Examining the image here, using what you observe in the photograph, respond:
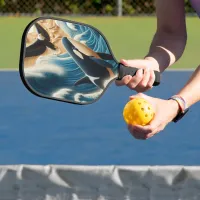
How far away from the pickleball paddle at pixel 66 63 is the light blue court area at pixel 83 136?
259 centimetres

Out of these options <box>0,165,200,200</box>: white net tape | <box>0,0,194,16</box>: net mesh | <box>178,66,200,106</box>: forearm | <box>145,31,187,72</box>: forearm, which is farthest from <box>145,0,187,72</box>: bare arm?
<box>0,0,194,16</box>: net mesh

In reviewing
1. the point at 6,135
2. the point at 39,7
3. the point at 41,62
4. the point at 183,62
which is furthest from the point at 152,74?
the point at 39,7

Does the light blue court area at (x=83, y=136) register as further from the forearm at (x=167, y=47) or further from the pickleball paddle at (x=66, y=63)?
the pickleball paddle at (x=66, y=63)

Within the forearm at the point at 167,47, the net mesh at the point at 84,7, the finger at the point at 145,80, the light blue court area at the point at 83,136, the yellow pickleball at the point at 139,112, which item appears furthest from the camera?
the net mesh at the point at 84,7

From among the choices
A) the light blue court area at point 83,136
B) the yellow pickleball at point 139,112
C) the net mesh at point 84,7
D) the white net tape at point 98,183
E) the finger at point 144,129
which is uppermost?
the yellow pickleball at point 139,112

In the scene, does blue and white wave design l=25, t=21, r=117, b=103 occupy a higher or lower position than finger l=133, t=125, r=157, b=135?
higher

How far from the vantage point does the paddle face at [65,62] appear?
5.88 ft

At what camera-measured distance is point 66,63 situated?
1891 millimetres

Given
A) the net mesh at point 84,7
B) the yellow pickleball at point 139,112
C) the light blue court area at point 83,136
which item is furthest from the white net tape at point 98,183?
the net mesh at point 84,7

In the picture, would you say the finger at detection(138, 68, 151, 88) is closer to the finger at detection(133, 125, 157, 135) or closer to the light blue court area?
the finger at detection(133, 125, 157, 135)

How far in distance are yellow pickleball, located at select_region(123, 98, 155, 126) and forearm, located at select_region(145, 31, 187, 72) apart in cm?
32

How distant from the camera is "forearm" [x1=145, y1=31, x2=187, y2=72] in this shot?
6.95 feet

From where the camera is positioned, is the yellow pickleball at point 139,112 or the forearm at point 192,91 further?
the forearm at point 192,91

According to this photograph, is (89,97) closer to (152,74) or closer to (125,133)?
(152,74)
